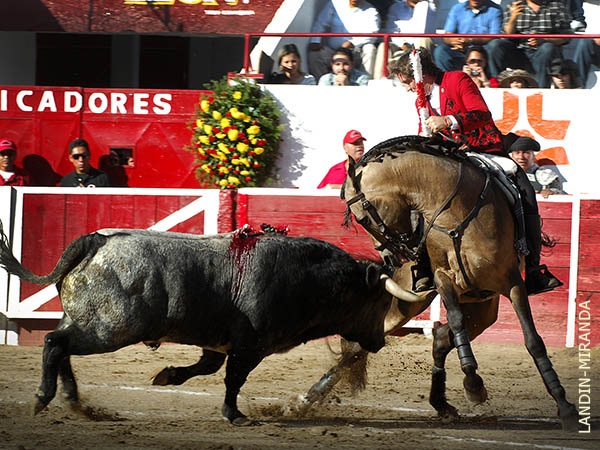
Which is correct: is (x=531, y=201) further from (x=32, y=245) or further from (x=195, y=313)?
(x=32, y=245)

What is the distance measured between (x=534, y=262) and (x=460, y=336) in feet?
2.57

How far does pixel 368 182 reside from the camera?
549cm

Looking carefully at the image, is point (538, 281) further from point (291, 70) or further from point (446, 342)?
point (291, 70)

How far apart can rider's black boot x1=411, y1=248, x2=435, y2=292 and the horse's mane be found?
54 centimetres

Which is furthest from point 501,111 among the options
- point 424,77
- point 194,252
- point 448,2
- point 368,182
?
point 194,252

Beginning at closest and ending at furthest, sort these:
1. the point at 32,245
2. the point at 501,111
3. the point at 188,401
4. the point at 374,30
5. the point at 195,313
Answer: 1. the point at 195,313
2. the point at 188,401
3. the point at 32,245
4. the point at 501,111
5. the point at 374,30

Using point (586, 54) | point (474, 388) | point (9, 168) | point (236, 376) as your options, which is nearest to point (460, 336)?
point (474, 388)

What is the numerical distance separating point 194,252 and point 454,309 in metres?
1.51

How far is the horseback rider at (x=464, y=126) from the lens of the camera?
577 cm

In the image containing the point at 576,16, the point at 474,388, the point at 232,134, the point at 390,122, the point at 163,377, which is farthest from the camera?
the point at 576,16

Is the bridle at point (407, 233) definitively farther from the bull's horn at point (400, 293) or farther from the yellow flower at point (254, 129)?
the yellow flower at point (254, 129)

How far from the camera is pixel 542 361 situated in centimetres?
539

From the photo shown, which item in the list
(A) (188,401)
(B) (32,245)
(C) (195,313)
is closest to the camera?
(C) (195,313)

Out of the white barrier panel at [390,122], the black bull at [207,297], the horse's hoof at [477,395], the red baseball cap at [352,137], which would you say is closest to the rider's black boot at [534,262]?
the horse's hoof at [477,395]
